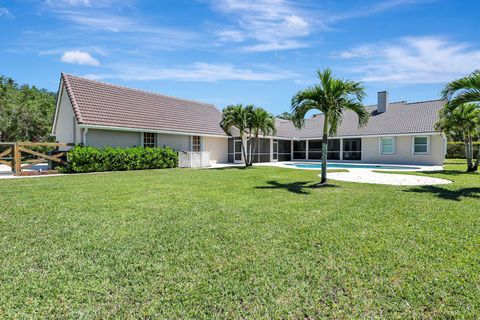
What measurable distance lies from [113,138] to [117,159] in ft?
8.91

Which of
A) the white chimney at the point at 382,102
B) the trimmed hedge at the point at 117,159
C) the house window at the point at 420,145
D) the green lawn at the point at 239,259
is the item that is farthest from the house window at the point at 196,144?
the white chimney at the point at 382,102

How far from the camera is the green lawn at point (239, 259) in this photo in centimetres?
301

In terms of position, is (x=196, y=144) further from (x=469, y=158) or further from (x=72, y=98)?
(x=469, y=158)

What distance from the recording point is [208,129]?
85.7 feet

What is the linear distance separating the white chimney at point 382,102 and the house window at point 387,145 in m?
4.90

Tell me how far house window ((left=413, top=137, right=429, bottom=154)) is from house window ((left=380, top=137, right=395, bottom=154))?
1727mm

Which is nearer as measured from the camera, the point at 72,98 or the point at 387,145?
the point at 72,98

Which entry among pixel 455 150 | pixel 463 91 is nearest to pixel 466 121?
pixel 463 91

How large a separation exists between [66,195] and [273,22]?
38.3 feet

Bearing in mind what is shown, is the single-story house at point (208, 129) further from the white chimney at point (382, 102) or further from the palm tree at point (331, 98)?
the palm tree at point (331, 98)

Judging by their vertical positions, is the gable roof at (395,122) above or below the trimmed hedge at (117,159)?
above

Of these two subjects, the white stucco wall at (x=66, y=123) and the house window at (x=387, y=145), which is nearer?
the white stucco wall at (x=66, y=123)

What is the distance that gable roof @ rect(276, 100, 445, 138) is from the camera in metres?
24.9

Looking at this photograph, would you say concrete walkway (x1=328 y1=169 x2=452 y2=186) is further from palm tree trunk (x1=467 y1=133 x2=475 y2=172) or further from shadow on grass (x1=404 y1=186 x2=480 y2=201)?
palm tree trunk (x1=467 y1=133 x2=475 y2=172)
